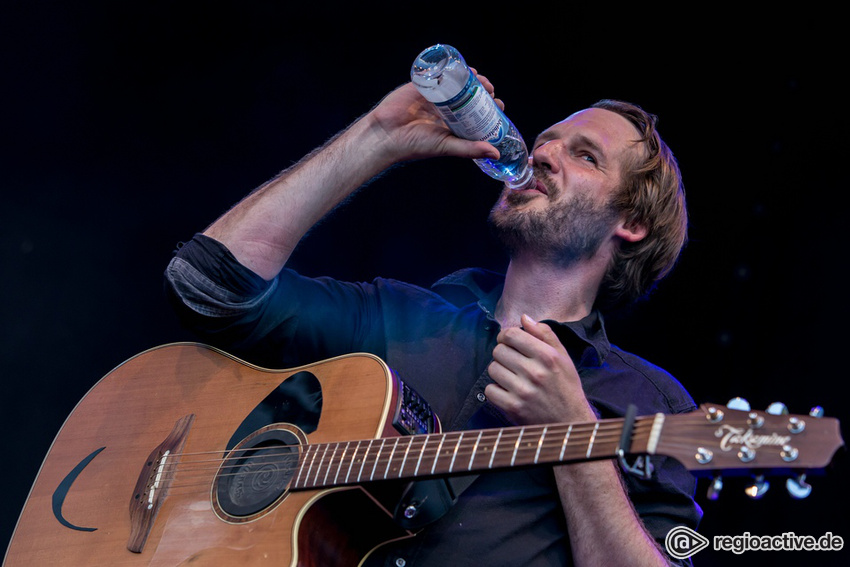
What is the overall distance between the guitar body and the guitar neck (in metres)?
0.05

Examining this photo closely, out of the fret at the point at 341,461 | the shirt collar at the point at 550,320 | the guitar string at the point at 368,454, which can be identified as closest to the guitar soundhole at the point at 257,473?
the guitar string at the point at 368,454

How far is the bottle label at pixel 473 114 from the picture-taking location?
A: 2232mm

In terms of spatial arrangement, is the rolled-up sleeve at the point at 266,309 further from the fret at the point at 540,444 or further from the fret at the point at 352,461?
the fret at the point at 540,444

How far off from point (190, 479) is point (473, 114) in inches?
50.1

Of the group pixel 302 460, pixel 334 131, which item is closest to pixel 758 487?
pixel 302 460

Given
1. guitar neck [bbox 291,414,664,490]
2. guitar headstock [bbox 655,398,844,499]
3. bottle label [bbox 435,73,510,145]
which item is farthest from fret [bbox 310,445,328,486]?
bottle label [bbox 435,73,510,145]

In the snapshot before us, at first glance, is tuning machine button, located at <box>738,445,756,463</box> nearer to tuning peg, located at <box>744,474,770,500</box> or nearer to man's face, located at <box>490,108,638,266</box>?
tuning peg, located at <box>744,474,770,500</box>

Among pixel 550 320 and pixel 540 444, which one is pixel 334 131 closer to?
pixel 550 320

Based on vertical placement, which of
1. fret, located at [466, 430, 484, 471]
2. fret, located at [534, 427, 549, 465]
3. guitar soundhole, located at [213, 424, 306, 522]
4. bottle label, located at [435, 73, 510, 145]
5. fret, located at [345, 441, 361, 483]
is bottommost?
guitar soundhole, located at [213, 424, 306, 522]

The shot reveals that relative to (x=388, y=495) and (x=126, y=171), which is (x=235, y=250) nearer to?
(x=388, y=495)

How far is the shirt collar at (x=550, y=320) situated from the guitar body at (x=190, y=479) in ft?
2.31

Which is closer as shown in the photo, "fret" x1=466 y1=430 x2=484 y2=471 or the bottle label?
"fret" x1=466 y1=430 x2=484 y2=471

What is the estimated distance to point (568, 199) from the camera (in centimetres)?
265

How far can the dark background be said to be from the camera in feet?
10.3
